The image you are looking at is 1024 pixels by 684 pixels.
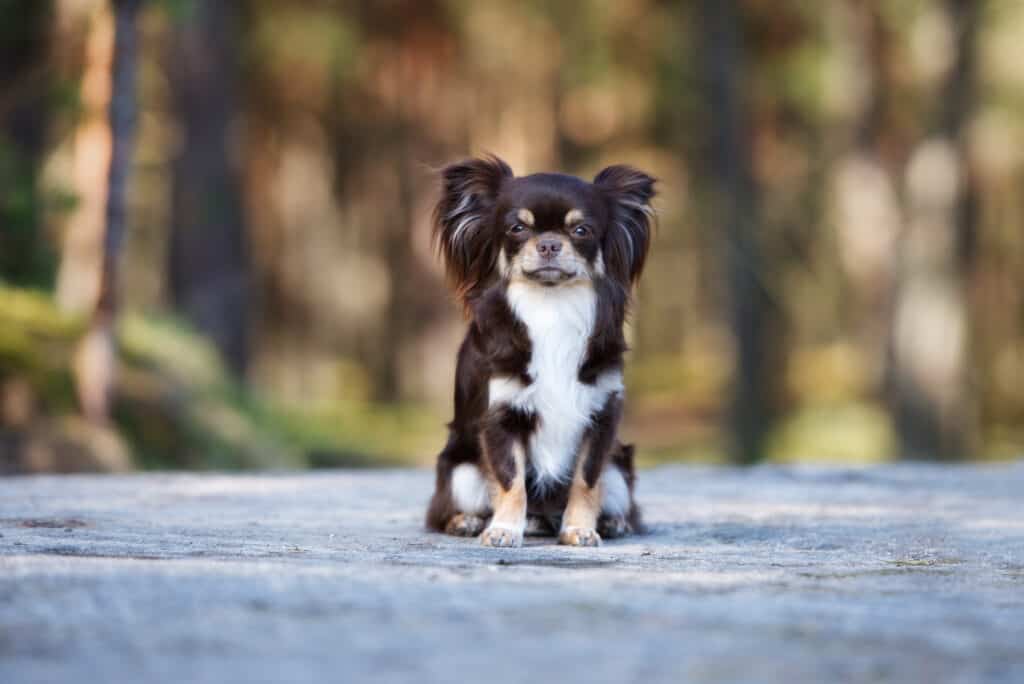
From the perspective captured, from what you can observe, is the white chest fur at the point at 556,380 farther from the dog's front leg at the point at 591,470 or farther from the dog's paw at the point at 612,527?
the dog's paw at the point at 612,527

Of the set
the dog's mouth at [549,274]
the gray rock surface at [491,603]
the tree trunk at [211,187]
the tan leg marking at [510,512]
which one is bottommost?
the gray rock surface at [491,603]

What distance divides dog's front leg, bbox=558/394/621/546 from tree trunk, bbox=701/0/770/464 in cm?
1489

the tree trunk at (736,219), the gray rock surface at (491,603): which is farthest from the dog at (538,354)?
the tree trunk at (736,219)

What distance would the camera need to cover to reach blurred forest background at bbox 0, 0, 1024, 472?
13.0m

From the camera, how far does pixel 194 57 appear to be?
20219 mm

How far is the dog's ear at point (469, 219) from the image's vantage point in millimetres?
6848

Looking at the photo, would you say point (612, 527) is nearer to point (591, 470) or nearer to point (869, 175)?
point (591, 470)

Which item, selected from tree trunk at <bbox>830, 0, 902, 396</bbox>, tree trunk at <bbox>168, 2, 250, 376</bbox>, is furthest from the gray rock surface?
tree trunk at <bbox>830, 0, 902, 396</bbox>

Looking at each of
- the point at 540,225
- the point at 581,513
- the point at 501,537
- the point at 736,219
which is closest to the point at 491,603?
the point at 501,537

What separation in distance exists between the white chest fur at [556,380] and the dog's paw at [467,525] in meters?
0.41

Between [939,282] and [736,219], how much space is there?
4.29 meters

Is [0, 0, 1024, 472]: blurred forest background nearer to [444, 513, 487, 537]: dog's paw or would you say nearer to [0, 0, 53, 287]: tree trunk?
[0, 0, 53, 287]: tree trunk

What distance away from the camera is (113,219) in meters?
11.4

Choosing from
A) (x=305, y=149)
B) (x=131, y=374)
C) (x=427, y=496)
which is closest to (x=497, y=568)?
(x=427, y=496)
